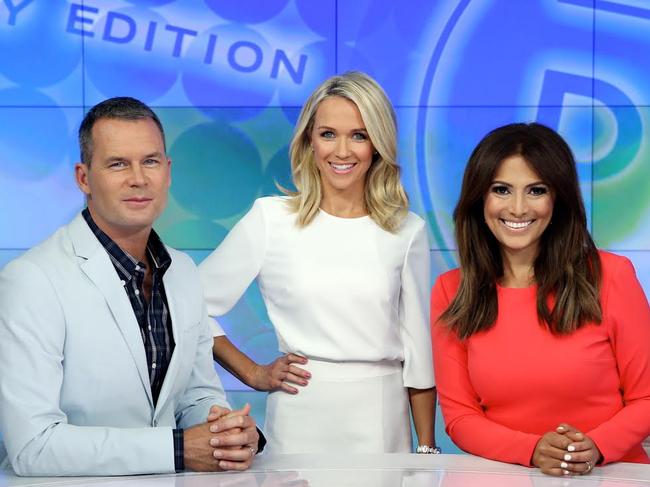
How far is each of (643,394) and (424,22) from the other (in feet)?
8.27

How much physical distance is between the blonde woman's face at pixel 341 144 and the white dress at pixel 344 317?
0.13m

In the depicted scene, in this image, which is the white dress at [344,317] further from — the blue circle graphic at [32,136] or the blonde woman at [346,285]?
the blue circle graphic at [32,136]

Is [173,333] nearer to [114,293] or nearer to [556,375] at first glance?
[114,293]

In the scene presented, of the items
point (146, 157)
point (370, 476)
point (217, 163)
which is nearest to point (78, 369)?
point (146, 157)

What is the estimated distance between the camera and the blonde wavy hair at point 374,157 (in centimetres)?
316

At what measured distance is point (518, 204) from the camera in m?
2.77

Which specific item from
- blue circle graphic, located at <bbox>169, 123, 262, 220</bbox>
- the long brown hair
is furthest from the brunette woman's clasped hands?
blue circle graphic, located at <bbox>169, 123, 262, 220</bbox>

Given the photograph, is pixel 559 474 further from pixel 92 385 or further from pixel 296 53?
pixel 296 53

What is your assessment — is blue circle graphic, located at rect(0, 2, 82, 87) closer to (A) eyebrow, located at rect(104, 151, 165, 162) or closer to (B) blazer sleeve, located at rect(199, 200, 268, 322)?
(B) blazer sleeve, located at rect(199, 200, 268, 322)

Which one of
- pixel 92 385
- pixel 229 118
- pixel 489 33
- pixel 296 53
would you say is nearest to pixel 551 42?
pixel 489 33

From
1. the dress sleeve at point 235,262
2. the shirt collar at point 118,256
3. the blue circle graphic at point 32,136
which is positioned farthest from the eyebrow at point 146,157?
the blue circle graphic at point 32,136

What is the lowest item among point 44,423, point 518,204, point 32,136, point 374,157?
point 44,423

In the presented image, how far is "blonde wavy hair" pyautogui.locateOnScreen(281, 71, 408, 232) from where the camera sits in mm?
3162

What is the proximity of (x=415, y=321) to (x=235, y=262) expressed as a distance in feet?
1.82
